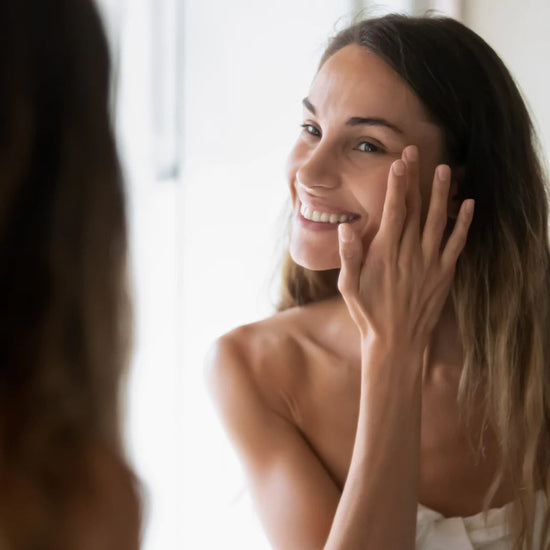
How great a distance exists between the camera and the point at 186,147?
155 cm

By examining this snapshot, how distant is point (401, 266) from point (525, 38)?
1.13 meters

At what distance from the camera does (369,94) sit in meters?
1.21

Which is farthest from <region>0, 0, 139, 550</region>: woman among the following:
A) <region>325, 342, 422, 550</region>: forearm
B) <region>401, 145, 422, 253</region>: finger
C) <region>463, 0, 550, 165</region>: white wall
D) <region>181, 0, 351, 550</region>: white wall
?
<region>463, 0, 550, 165</region>: white wall

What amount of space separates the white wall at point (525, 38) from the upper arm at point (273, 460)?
3.74ft

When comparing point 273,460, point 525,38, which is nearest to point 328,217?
point 273,460

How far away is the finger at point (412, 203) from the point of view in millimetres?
1180

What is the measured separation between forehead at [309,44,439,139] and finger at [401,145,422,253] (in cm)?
5

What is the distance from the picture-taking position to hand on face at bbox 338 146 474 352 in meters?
1.16

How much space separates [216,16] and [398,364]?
762 millimetres

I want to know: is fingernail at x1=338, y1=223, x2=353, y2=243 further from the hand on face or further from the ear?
the ear

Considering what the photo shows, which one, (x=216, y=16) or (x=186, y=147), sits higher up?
(x=216, y=16)

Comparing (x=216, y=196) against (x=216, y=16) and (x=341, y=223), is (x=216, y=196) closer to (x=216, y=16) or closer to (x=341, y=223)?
(x=216, y=16)

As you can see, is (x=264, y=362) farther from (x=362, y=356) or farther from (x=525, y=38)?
(x=525, y=38)

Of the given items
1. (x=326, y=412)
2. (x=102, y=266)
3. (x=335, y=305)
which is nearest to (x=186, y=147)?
(x=335, y=305)
